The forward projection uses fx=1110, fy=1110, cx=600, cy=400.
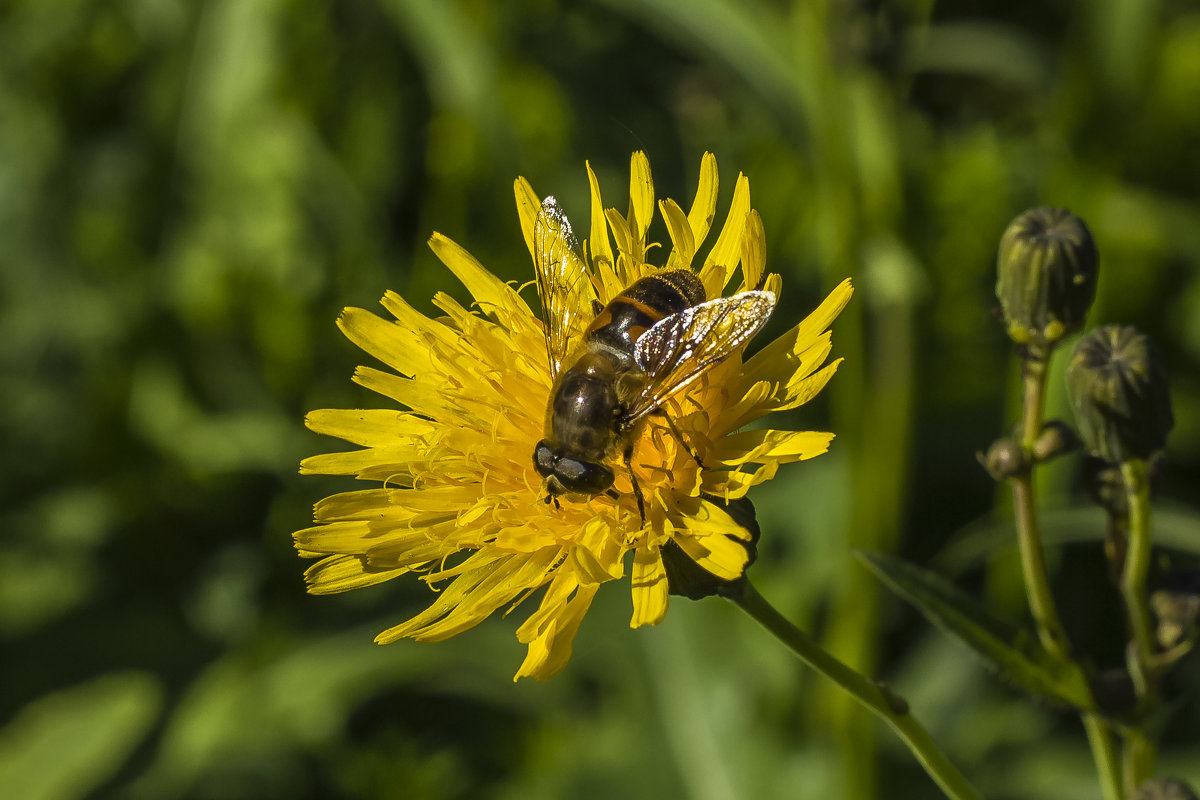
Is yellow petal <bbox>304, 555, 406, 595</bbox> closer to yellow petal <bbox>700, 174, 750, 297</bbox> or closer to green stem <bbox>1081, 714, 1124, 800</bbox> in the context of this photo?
yellow petal <bbox>700, 174, 750, 297</bbox>

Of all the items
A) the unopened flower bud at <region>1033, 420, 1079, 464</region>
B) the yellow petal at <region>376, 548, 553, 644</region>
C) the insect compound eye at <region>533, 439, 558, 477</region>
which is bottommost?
the unopened flower bud at <region>1033, 420, 1079, 464</region>

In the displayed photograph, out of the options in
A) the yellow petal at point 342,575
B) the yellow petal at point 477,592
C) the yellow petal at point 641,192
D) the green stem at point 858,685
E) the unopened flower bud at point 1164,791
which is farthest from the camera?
the yellow petal at point 641,192

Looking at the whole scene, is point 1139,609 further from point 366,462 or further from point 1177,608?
point 366,462

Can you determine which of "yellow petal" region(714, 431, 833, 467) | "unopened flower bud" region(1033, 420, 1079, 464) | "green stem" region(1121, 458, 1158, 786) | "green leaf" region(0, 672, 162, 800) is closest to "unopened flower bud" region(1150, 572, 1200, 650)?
"green stem" region(1121, 458, 1158, 786)

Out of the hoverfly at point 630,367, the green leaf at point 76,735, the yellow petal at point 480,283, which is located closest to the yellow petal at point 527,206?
the yellow petal at point 480,283

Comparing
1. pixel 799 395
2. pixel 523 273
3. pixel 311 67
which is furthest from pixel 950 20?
pixel 799 395

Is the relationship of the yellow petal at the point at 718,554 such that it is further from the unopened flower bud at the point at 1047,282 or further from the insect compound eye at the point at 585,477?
the unopened flower bud at the point at 1047,282

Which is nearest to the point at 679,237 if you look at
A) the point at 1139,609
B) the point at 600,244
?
the point at 600,244
